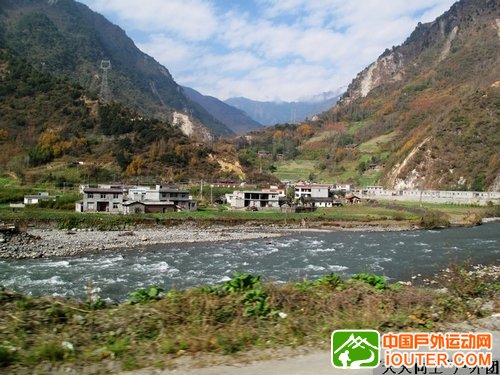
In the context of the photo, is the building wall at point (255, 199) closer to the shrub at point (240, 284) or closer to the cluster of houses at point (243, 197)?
the cluster of houses at point (243, 197)

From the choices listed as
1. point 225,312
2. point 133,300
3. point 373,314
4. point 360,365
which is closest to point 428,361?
point 360,365

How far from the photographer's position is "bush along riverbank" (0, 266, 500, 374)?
3.83 metres

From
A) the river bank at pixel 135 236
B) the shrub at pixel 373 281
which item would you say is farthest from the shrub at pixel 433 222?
the shrub at pixel 373 281

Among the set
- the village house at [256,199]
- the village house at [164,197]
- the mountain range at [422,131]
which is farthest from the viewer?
the mountain range at [422,131]

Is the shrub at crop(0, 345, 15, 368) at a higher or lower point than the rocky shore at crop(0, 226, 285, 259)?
higher

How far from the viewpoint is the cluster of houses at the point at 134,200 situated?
45.3 metres

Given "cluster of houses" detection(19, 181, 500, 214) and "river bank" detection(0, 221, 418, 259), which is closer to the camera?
"river bank" detection(0, 221, 418, 259)

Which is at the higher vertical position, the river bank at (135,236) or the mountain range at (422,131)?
the mountain range at (422,131)

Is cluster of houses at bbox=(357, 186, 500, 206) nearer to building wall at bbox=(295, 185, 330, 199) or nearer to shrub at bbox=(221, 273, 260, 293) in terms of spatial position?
building wall at bbox=(295, 185, 330, 199)

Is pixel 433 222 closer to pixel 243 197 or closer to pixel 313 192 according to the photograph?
pixel 243 197

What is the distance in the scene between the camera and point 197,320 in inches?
183

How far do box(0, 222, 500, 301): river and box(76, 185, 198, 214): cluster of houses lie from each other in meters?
16.8

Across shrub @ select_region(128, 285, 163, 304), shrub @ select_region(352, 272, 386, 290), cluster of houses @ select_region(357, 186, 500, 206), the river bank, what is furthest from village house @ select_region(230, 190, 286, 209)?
shrub @ select_region(128, 285, 163, 304)

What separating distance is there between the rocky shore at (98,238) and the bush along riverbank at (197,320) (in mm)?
22172
